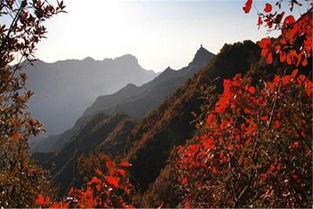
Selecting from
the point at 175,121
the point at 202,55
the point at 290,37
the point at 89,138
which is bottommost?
the point at 175,121

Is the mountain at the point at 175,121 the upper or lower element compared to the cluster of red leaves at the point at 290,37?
lower

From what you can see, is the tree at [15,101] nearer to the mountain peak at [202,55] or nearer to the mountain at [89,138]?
the mountain at [89,138]

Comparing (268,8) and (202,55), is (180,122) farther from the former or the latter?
(202,55)

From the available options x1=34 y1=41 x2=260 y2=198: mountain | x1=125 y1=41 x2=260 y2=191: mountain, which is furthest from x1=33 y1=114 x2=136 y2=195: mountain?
x1=125 y1=41 x2=260 y2=191: mountain

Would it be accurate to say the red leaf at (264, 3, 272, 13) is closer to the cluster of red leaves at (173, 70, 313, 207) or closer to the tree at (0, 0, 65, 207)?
the cluster of red leaves at (173, 70, 313, 207)

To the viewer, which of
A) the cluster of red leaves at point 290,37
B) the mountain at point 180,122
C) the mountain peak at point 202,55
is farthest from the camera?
the mountain peak at point 202,55

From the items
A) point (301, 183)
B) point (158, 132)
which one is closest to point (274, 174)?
point (301, 183)

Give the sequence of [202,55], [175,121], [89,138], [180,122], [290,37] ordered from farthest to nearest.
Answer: [202,55], [89,138], [175,121], [180,122], [290,37]

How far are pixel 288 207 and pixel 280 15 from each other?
235 centimetres

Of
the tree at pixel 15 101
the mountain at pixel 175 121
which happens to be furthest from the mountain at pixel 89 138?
the tree at pixel 15 101

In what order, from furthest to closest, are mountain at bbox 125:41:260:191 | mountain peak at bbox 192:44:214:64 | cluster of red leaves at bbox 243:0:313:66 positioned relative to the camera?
mountain peak at bbox 192:44:214:64, mountain at bbox 125:41:260:191, cluster of red leaves at bbox 243:0:313:66

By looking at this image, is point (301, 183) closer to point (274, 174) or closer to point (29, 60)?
point (274, 174)

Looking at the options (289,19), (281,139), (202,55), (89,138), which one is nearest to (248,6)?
(289,19)

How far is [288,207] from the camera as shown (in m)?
3.74
